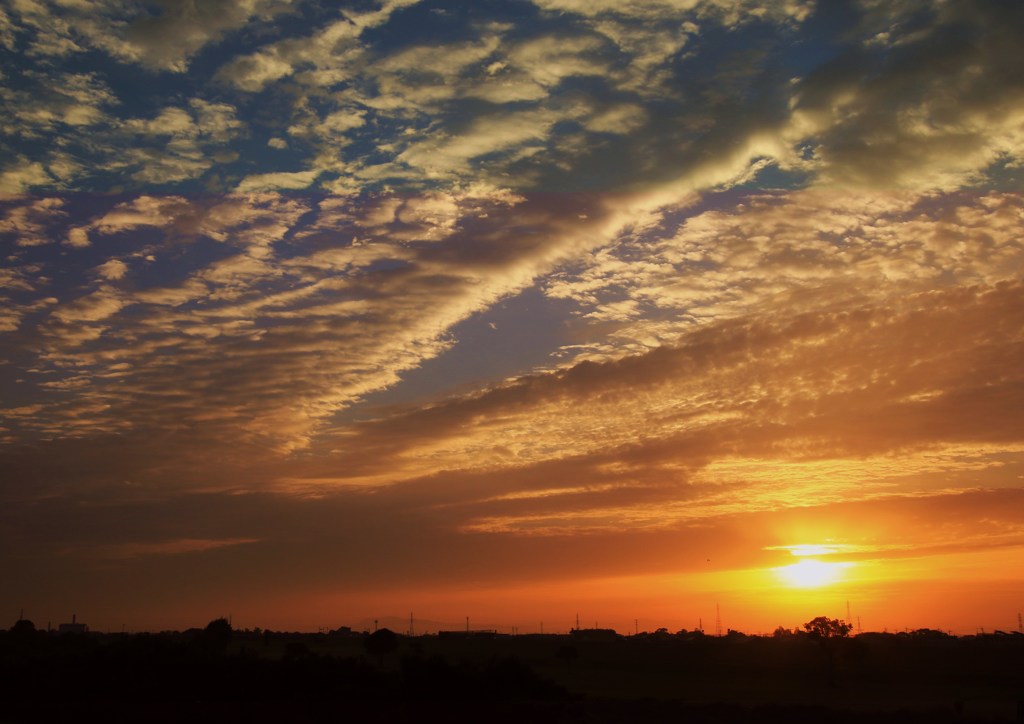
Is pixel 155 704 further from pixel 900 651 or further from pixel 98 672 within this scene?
pixel 900 651

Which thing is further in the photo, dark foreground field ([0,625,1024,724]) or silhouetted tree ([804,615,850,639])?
silhouetted tree ([804,615,850,639])

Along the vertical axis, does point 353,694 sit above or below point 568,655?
above

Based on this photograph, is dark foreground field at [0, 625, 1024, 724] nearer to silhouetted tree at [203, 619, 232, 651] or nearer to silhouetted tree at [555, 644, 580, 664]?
silhouetted tree at [203, 619, 232, 651]

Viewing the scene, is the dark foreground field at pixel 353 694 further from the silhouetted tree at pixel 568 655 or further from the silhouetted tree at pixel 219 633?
the silhouetted tree at pixel 568 655

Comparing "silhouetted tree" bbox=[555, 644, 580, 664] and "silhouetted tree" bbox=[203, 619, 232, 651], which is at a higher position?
"silhouetted tree" bbox=[203, 619, 232, 651]

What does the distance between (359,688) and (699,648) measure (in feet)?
383

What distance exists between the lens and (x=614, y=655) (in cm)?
15525

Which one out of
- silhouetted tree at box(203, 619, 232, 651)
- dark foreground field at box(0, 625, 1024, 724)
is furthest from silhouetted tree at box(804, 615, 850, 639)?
silhouetted tree at box(203, 619, 232, 651)

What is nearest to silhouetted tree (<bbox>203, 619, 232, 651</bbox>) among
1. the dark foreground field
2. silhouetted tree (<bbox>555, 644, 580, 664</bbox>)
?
the dark foreground field

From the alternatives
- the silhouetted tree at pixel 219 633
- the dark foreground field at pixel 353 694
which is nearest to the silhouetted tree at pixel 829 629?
the dark foreground field at pixel 353 694

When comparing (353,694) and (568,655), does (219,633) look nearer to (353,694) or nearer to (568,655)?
(568,655)

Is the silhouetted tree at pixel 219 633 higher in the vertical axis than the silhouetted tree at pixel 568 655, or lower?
higher

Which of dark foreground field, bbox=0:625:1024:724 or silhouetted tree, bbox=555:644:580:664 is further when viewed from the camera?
silhouetted tree, bbox=555:644:580:664

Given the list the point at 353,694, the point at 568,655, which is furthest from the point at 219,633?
the point at 353,694
